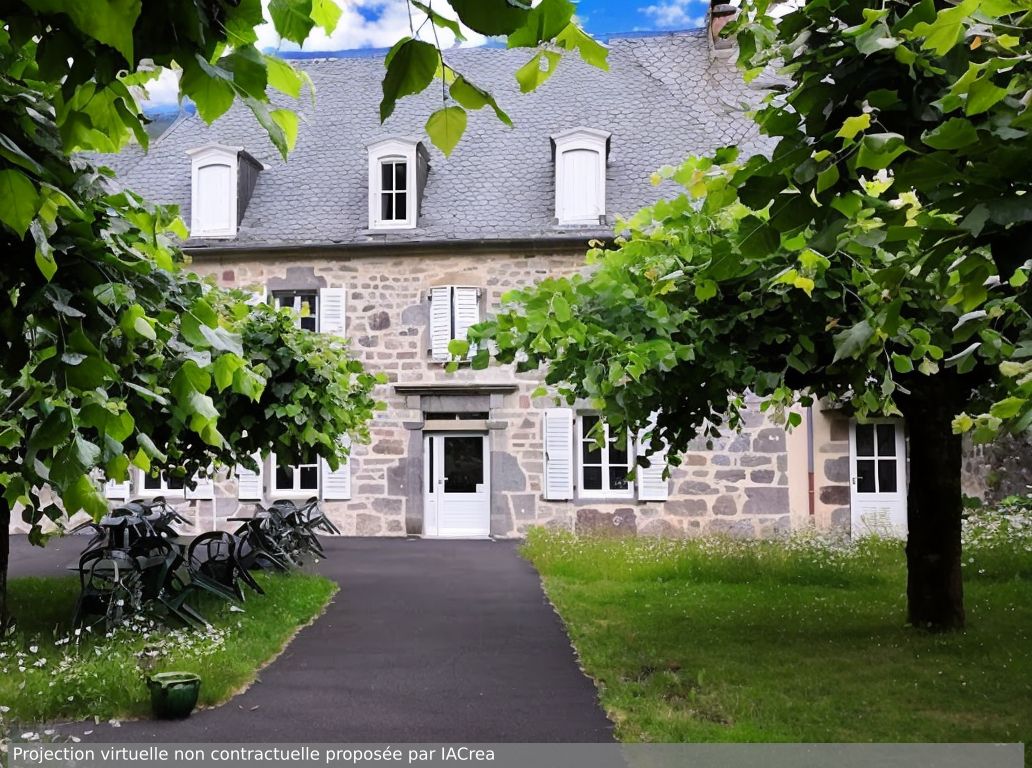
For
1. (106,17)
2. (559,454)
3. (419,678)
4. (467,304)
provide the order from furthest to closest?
(467,304) → (559,454) → (419,678) → (106,17)

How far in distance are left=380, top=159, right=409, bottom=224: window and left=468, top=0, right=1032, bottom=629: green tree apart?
31.7ft

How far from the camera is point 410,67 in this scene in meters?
1.26

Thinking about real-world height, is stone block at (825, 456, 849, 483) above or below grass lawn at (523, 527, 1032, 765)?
above

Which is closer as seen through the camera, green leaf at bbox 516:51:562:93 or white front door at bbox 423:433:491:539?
green leaf at bbox 516:51:562:93

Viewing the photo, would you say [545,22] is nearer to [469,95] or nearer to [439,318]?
[469,95]

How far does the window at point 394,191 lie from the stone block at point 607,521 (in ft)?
18.5

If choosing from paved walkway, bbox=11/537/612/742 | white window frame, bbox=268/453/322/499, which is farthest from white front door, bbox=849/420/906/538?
white window frame, bbox=268/453/322/499

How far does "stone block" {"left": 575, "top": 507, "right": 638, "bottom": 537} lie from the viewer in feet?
48.0

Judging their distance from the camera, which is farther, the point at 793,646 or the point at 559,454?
the point at 559,454

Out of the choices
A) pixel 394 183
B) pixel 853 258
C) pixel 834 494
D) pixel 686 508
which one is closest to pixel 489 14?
pixel 853 258

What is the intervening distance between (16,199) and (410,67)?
0.70 meters

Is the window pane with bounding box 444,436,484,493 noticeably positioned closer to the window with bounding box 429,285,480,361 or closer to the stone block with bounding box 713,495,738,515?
the window with bounding box 429,285,480,361
